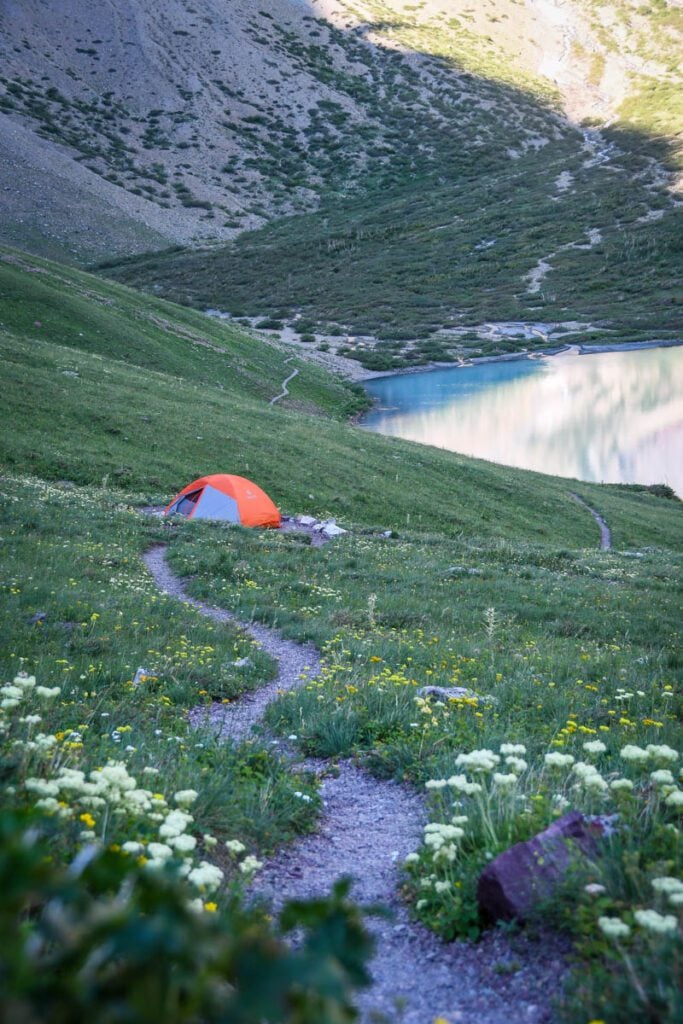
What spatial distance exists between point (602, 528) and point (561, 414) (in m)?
27.9

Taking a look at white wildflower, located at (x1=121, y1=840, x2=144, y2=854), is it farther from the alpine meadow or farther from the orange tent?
the orange tent

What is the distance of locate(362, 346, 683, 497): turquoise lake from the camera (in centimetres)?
5650

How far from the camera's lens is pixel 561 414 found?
6538cm

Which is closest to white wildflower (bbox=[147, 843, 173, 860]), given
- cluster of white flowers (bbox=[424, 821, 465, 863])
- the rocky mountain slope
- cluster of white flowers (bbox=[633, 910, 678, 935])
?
cluster of white flowers (bbox=[424, 821, 465, 863])

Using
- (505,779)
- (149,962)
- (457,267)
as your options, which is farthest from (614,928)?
(457,267)

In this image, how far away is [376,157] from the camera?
170 meters

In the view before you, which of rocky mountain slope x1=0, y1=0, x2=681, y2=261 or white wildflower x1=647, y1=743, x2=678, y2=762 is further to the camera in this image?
rocky mountain slope x1=0, y1=0, x2=681, y2=261

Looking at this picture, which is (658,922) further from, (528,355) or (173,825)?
(528,355)

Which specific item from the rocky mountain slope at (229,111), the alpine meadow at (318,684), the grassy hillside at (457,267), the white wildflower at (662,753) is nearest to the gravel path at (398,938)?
the alpine meadow at (318,684)

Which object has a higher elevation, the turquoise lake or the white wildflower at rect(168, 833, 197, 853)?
the turquoise lake

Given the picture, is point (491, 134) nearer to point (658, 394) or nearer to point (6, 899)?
point (658, 394)

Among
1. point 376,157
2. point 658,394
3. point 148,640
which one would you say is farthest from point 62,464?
point 376,157

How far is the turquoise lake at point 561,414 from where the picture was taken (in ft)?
→ 185

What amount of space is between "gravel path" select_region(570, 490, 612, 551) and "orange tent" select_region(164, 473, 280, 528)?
58.7ft
